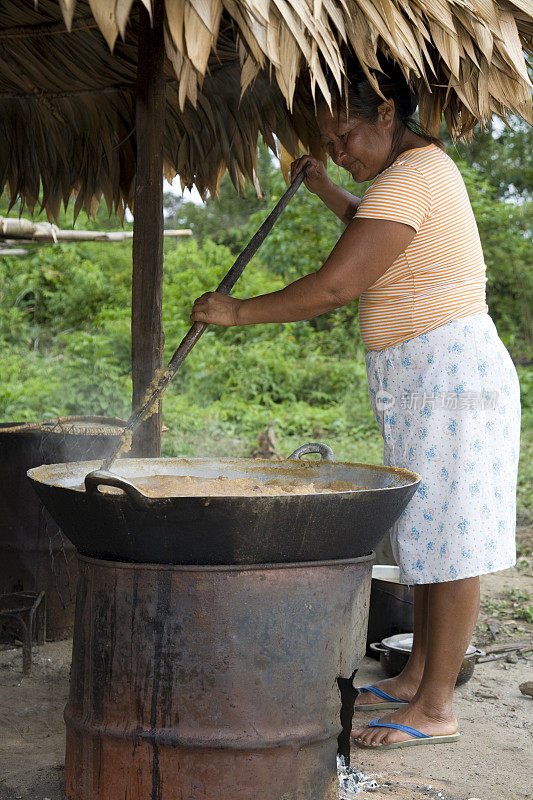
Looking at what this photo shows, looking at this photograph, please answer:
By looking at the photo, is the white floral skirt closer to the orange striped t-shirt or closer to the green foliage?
the orange striped t-shirt

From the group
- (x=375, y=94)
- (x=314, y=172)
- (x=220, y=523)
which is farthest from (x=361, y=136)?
(x=220, y=523)

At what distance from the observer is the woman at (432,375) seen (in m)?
2.57

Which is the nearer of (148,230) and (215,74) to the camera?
(148,230)

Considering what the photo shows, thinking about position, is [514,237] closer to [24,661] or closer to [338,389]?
[338,389]

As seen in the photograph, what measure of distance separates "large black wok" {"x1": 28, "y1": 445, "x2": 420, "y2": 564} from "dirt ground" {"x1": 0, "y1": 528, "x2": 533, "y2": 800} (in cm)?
64

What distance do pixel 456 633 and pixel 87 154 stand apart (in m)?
3.07

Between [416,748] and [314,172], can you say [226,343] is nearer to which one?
[314,172]

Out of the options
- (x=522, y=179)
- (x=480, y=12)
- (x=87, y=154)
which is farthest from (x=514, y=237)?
(x=480, y=12)

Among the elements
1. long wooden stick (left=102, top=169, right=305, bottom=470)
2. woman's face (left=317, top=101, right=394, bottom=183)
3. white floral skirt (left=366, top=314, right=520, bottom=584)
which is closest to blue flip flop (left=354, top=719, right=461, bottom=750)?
white floral skirt (left=366, top=314, right=520, bottom=584)

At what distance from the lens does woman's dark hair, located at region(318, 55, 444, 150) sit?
105 inches

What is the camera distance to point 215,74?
12.4ft

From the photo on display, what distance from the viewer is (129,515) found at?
75.7 inches

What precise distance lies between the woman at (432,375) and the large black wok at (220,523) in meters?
0.48

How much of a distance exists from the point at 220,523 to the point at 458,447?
3.30ft
